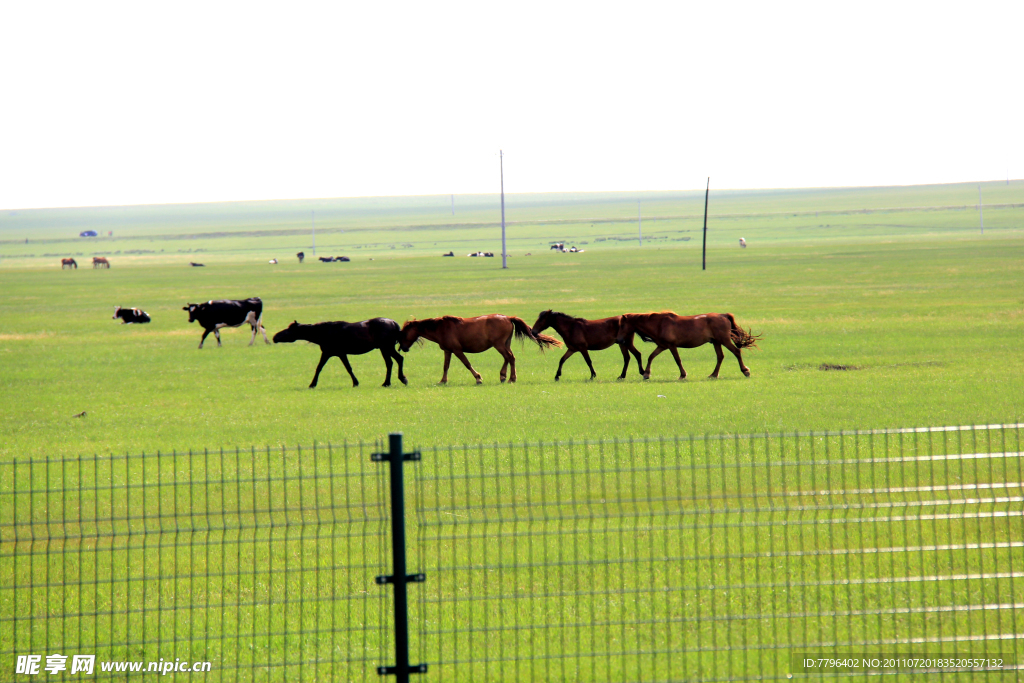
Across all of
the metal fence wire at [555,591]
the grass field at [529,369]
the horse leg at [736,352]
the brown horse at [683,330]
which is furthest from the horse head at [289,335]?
the metal fence wire at [555,591]

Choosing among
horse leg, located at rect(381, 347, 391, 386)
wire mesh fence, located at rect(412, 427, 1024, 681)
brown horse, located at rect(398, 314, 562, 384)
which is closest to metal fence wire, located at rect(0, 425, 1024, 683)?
wire mesh fence, located at rect(412, 427, 1024, 681)

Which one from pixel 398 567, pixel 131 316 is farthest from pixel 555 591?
pixel 131 316

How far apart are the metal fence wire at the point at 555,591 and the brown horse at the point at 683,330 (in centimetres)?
983

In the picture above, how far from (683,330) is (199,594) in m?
14.7

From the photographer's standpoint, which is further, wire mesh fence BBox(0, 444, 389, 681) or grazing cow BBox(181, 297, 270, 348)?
grazing cow BBox(181, 297, 270, 348)

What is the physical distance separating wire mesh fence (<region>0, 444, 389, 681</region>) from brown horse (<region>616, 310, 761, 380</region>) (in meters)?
10.9

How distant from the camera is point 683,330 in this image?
21.5 m

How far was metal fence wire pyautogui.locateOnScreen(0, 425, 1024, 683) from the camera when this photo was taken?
6.67 metres

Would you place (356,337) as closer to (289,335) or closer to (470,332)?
(289,335)

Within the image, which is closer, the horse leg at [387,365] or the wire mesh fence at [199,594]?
the wire mesh fence at [199,594]

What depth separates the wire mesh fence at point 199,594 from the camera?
22.3 ft

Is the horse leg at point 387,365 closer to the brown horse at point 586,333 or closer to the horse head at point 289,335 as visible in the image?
the horse head at point 289,335

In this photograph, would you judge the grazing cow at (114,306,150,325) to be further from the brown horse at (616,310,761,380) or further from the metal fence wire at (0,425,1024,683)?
the metal fence wire at (0,425,1024,683)

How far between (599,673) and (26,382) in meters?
21.1
